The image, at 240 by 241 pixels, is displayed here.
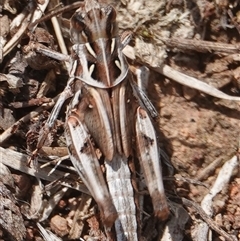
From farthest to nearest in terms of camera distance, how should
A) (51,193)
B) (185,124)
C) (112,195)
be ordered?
(185,124), (51,193), (112,195)

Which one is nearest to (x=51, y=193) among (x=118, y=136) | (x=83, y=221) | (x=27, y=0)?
(x=83, y=221)

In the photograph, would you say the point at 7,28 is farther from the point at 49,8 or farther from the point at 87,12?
the point at 87,12

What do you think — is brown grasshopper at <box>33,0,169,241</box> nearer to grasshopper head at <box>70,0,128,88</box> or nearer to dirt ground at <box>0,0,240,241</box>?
grasshopper head at <box>70,0,128,88</box>

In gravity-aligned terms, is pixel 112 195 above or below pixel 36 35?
below

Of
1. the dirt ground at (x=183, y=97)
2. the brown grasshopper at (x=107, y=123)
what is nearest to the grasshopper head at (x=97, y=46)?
the brown grasshopper at (x=107, y=123)

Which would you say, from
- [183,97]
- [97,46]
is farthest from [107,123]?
[183,97]

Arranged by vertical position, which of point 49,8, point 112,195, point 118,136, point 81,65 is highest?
point 49,8
